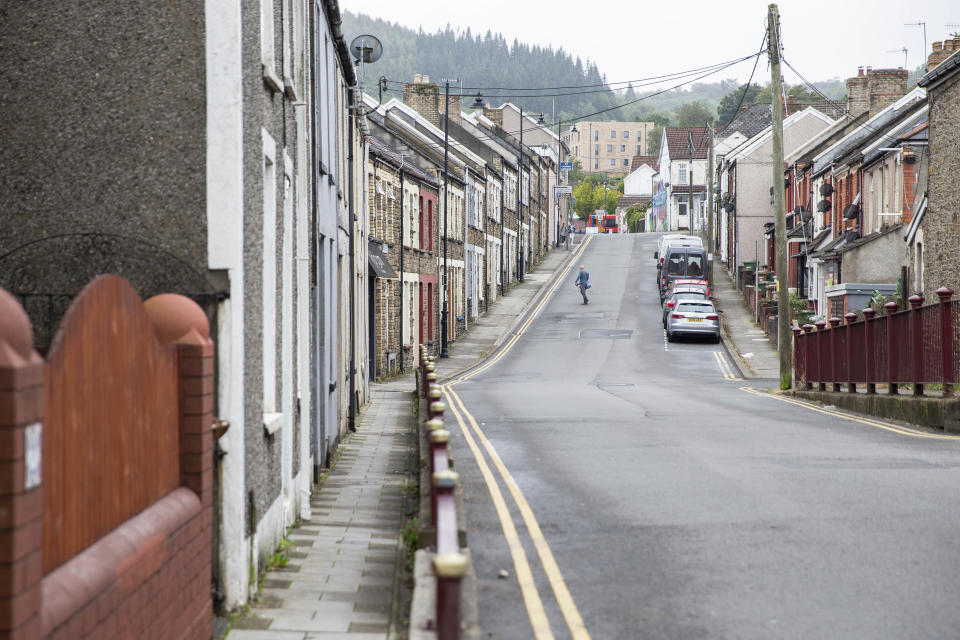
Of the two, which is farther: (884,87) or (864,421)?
(884,87)

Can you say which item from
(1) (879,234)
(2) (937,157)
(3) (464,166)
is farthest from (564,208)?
(2) (937,157)

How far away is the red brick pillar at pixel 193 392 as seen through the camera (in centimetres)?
638

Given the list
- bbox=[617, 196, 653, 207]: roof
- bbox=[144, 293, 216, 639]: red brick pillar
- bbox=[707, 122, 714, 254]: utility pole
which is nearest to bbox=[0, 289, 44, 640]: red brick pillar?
bbox=[144, 293, 216, 639]: red brick pillar

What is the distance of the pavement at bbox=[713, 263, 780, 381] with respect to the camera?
117ft

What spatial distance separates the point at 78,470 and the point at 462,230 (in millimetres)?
45028

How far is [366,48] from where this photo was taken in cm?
2162

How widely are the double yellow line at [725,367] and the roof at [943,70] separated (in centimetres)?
1051

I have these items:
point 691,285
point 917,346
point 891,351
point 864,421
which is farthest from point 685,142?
point 917,346

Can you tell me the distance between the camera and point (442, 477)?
543 cm

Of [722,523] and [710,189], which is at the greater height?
[710,189]

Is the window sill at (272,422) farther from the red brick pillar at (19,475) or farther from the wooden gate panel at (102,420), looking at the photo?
the red brick pillar at (19,475)

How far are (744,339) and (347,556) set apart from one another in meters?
36.0

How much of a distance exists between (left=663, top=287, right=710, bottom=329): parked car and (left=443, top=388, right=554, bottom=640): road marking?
3188 centimetres

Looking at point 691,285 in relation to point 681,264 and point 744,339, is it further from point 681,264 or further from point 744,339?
point 681,264
